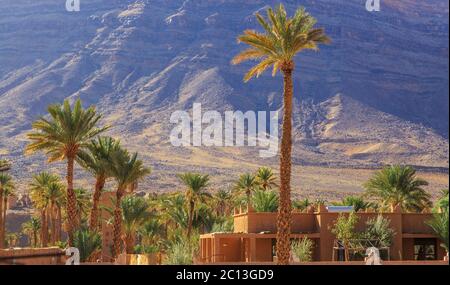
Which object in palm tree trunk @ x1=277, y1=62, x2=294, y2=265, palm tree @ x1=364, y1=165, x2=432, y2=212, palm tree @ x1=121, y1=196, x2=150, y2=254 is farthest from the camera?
palm tree @ x1=364, y1=165, x2=432, y2=212

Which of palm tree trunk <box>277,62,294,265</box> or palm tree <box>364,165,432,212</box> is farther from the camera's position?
palm tree <box>364,165,432,212</box>

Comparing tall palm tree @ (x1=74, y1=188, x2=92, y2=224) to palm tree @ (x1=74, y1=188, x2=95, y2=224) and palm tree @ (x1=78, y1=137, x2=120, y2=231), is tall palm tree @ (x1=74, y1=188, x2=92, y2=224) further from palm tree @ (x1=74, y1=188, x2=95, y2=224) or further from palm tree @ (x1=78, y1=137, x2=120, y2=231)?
palm tree @ (x1=78, y1=137, x2=120, y2=231)

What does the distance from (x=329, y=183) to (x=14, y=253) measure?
438ft

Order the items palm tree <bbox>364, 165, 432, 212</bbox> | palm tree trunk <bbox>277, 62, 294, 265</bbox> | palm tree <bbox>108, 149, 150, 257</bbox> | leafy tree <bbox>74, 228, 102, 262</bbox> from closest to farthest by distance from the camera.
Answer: palm tree trunk <bbox>277, 62, 294, 265</bbox>
leafy tree <bbox>74, 228, 102, 262</bbox>
palm tree <bbox>108, 149, 150, 257</bbox>
palm tree <bbox>364, 165, 432, 212</bbox>

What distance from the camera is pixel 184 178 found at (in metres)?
66.9

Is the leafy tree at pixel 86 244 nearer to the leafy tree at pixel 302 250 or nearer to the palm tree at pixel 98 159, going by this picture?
the palm tree at pixel 98 159

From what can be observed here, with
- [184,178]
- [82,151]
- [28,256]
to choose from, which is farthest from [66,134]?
[184,178]

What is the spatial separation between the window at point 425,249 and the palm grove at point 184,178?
3249 mm

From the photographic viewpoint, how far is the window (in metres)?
49.2

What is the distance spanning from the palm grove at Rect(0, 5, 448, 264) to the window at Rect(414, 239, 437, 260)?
10.7ft

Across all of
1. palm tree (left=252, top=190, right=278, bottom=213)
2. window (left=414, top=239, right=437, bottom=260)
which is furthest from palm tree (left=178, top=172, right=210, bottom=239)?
window (left=414, top=239, right=437, bottom=260)

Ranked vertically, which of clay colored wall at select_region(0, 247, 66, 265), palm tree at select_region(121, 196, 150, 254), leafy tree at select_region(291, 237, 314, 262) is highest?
palm tree at select_region(121, 196, 150, 254)

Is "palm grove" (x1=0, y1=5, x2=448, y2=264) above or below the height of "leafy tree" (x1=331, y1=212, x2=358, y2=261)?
above

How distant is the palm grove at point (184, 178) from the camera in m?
36.2
